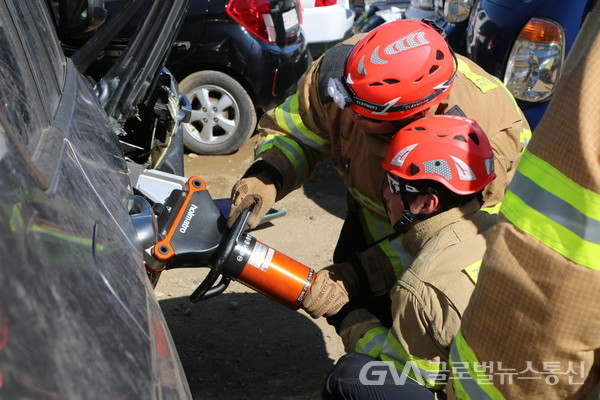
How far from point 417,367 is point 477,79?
1167mm

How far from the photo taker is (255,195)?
2.82 m

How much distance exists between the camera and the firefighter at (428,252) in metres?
2.14

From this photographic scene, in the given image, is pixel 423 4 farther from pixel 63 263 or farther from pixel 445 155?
pixel 63 263

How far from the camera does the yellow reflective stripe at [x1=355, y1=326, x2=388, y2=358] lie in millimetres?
2393

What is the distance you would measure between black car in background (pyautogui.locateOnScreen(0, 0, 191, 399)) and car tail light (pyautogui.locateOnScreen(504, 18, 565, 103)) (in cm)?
226

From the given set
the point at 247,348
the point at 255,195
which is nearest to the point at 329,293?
the point at 255,195

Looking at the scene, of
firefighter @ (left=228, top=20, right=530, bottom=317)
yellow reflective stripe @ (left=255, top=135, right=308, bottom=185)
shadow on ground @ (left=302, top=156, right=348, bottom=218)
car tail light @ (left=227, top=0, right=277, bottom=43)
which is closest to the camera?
firefighter @ (left=228, top=20, right=530, bottom=317)

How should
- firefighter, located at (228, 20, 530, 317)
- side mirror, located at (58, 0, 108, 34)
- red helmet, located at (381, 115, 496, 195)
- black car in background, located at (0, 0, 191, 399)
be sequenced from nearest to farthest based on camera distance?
1. black car in background, located at (0, 0, 191, 399)
2. red helmet, located at (381, 115, 496, 195)
3. firefighter, located at (228, 20, 530, 317)
4. side mirror, located at (58, 0, 108, 34)

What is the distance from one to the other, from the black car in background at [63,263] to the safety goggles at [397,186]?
89 centimetres

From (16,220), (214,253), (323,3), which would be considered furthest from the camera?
(323,3)

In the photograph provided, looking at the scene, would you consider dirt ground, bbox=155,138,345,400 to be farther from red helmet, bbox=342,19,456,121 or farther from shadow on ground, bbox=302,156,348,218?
red helmet, bbox=342,19,456,121

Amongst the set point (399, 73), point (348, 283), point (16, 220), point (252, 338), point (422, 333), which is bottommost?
point (252, 338)

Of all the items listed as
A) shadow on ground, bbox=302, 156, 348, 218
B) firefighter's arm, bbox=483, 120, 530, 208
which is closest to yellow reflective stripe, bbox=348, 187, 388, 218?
firefighter's arm, bbox=483, 120, 530, 208

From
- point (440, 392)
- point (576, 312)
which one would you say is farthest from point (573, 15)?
point (576, 312)
